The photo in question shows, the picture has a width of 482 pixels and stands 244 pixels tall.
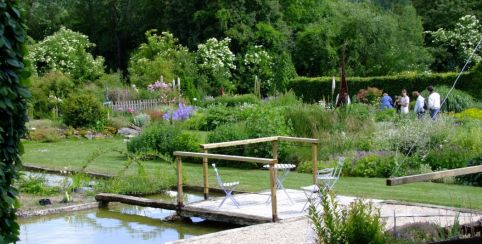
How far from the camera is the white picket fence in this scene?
3550cm

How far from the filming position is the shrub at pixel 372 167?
667 inches

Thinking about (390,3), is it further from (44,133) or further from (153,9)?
(44,133)

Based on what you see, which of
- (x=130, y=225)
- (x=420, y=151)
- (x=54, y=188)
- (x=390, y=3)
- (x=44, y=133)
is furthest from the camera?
(x=390, y=3)

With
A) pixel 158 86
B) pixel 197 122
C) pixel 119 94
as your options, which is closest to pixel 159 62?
pixel 158 86

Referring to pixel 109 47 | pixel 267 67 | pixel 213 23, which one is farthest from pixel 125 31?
pixel 267 67

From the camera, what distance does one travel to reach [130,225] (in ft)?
45.2

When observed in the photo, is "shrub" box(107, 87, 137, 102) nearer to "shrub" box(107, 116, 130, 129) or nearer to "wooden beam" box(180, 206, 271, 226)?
"shrub" box(107, 116, 130, 129)

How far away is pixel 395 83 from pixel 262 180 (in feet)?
68.8

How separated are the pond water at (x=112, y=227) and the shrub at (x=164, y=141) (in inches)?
218

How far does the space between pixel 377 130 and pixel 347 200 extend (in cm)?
718

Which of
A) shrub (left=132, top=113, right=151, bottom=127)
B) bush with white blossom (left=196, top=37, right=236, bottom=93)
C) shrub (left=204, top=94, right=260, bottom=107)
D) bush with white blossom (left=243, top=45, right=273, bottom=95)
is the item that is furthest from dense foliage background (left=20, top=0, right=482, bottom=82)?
shrub (left=132, top=113, right=151, bottom=127)

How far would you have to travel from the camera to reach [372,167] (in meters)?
17.2

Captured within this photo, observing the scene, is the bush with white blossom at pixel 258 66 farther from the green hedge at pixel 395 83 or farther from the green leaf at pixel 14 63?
the green leaf at pixel 14 63

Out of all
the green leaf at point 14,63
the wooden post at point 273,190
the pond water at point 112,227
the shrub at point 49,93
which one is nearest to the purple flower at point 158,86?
the shrub at point 49,93
